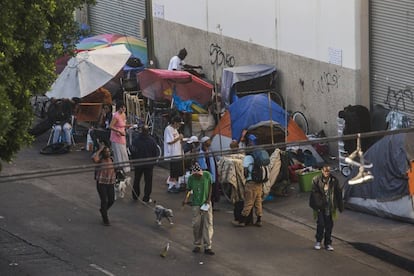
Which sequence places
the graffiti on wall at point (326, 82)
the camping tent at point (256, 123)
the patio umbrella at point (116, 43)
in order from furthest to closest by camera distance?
the patio umbrella at point (116, 43)
the graffiti on wall at point (326, 82)
the camping tent at point (256, 123)

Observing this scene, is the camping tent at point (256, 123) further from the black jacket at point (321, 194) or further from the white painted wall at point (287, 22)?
the black jacket at point (321, 194)

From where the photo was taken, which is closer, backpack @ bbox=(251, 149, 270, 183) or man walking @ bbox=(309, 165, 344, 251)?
man walking @ bbox=(309, 165, 344, 251)

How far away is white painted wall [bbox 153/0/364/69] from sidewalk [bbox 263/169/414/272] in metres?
3.57

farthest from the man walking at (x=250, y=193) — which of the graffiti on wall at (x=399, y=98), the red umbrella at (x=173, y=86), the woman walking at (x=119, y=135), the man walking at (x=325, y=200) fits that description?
the red umbrella at (x=173, y=86)

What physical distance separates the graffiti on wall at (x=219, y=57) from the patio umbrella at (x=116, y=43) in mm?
2589

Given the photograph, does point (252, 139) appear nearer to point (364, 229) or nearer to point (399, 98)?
point (364, 229)

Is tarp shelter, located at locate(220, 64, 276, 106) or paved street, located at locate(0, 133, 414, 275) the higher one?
tarp shelter, located at locate(220, 64, 276, 106)

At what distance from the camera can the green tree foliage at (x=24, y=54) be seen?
1340cm

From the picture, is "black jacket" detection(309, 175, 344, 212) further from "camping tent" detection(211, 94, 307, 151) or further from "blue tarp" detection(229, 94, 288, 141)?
"blue tarp" detection(229, 94, 288, 141)

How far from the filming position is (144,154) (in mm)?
20734

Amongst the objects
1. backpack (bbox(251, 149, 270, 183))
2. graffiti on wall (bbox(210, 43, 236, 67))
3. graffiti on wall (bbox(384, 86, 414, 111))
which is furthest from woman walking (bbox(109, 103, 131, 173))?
graffiti on wall (bbox(384, 86, 414, 111))

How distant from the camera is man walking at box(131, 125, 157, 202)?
68.0 feet

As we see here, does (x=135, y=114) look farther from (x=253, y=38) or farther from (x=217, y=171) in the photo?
(x=217, y=171)

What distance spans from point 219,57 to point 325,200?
9441 millimetres
